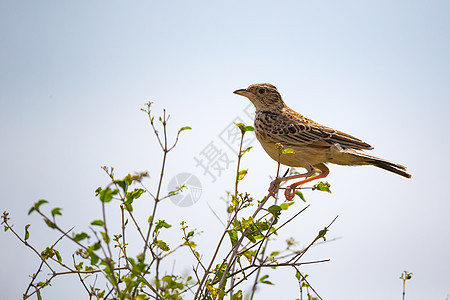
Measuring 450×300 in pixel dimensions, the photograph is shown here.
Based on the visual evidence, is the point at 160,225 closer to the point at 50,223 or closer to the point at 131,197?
the point at 131,197

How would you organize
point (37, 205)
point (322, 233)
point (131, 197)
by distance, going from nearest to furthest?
point (37, 205) < point (131, 197) < point (322, 233)

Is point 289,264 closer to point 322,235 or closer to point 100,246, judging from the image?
point 322,235

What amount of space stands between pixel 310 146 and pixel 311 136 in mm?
152

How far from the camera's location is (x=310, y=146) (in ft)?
18.2

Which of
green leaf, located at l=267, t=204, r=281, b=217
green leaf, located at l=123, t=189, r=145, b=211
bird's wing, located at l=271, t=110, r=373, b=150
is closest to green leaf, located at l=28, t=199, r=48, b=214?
green leaf, located at l=123, t=189, r=145, b=211

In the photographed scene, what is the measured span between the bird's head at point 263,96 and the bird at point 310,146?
0.94ft

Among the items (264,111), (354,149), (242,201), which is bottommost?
(242,201)

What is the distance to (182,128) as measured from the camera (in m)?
3.35

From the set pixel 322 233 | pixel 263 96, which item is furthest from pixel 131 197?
pixel 263 96

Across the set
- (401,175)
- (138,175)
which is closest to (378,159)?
(401,175)

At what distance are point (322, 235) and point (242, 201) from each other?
79 cm

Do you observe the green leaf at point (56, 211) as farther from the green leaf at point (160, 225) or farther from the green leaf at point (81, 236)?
the green leaf at point (160, 225)

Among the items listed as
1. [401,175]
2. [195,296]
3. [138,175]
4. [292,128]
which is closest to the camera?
[138,175]

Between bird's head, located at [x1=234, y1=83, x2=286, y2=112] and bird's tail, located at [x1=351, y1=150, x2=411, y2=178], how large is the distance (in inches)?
60.0
